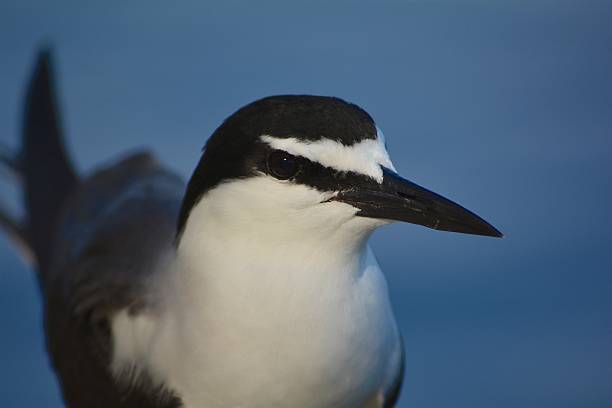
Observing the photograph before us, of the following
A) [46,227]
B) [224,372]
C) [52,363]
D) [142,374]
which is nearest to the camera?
[224,372]

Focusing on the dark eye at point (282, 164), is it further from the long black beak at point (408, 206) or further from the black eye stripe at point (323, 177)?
the long black beak at point (408, 206)

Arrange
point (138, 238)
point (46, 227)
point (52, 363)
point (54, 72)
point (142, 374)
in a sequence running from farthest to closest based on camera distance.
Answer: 1. point (54, 72)
2. point (46, 227)
3. point (52, 363)
4. point (138, 238)
5. point (142, 374)

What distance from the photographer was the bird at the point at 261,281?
239 centimetres

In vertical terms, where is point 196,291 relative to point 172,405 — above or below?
above

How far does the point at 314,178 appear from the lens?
7.78 feet

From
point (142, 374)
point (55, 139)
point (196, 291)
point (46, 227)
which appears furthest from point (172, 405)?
point (55, 139)

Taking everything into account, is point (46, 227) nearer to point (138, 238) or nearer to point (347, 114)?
point (138, 238)

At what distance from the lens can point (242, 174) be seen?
244 centimetres

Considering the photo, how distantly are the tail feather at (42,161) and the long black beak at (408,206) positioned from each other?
5.91 feet

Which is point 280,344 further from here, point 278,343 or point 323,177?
point 323,177

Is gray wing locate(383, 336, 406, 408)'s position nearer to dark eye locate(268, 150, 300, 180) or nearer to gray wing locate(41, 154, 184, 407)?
gray wing locate(41, 154, 184, 407)

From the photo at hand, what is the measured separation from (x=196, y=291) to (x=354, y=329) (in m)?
0.42

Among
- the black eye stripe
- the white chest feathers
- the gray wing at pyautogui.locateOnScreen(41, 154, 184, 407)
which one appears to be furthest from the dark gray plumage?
the black eye stripe

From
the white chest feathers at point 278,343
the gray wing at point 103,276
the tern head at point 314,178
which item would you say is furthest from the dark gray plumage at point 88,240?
the tern head at point 314,178
